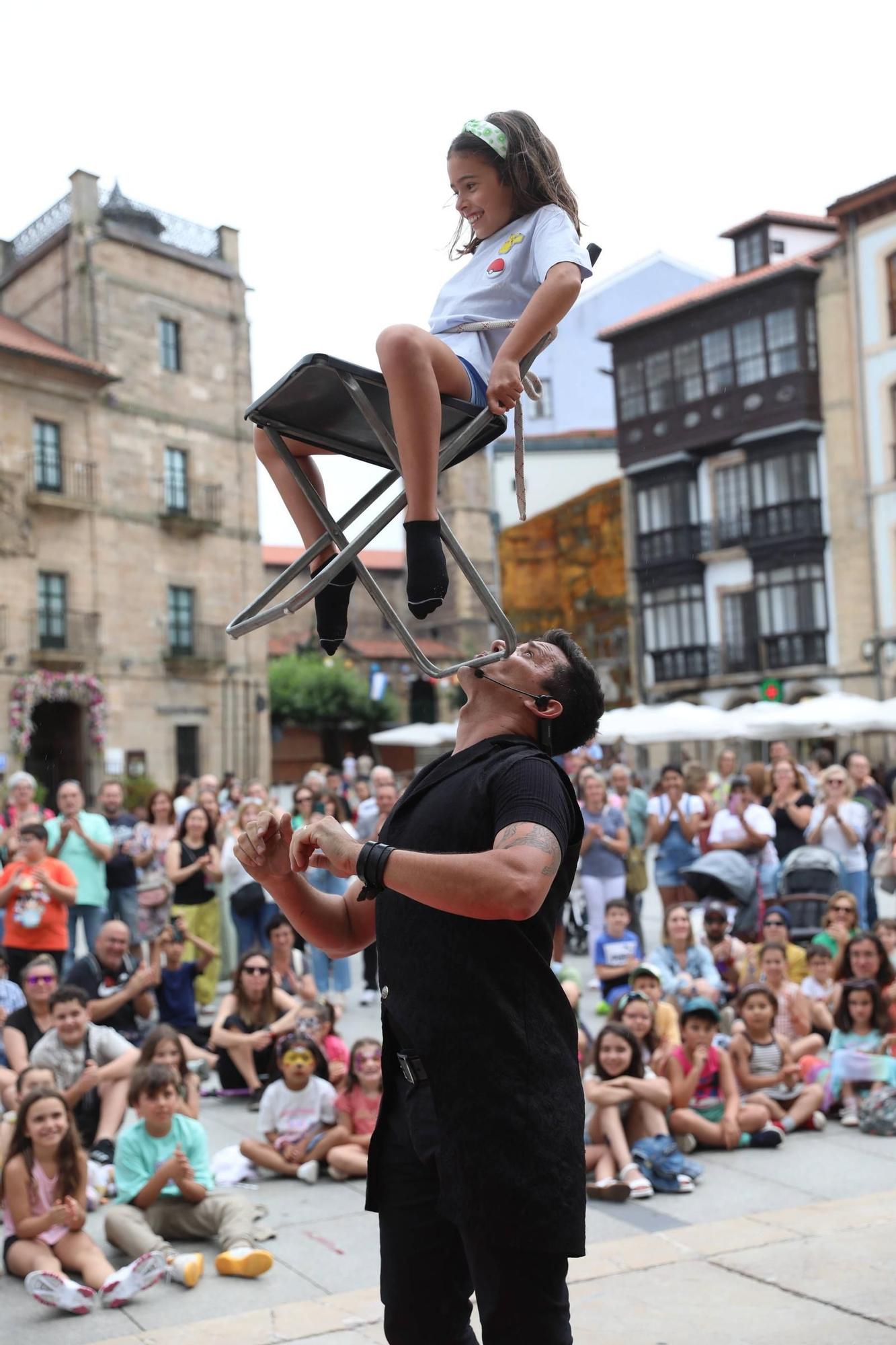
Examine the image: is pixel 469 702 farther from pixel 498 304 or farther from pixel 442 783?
pixel 498 304

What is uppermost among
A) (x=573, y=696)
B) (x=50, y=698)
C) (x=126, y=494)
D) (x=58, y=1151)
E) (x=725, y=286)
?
(x=725, y=286)

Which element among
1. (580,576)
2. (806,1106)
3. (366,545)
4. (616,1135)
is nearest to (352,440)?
(366,545)

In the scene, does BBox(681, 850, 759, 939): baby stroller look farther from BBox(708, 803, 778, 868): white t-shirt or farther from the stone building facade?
the stone building facade

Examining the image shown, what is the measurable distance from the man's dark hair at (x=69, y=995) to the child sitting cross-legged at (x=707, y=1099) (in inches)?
126

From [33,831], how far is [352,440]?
6577 millimetres

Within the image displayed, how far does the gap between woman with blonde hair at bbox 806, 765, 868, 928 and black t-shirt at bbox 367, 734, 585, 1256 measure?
801 centimetres

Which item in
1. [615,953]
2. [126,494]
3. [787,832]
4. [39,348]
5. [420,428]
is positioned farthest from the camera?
[126,494]

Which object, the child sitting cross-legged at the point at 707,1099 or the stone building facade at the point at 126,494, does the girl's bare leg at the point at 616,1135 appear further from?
the stone building facade at the point at 126,494

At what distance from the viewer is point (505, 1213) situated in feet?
8.64

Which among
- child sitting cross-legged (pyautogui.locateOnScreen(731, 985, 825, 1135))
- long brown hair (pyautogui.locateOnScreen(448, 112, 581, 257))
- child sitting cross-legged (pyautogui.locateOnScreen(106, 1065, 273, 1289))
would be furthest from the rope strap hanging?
child sitting cross-legged (pyautogui.locateOnScreen(731, 985, 825, 1135))

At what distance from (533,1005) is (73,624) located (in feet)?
89.9

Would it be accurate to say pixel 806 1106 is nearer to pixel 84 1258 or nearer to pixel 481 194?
pixel 84 1258

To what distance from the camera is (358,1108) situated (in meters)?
6.95

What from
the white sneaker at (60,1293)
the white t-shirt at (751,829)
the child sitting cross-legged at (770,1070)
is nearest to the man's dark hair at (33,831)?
the white sneaker at (60,1293)
